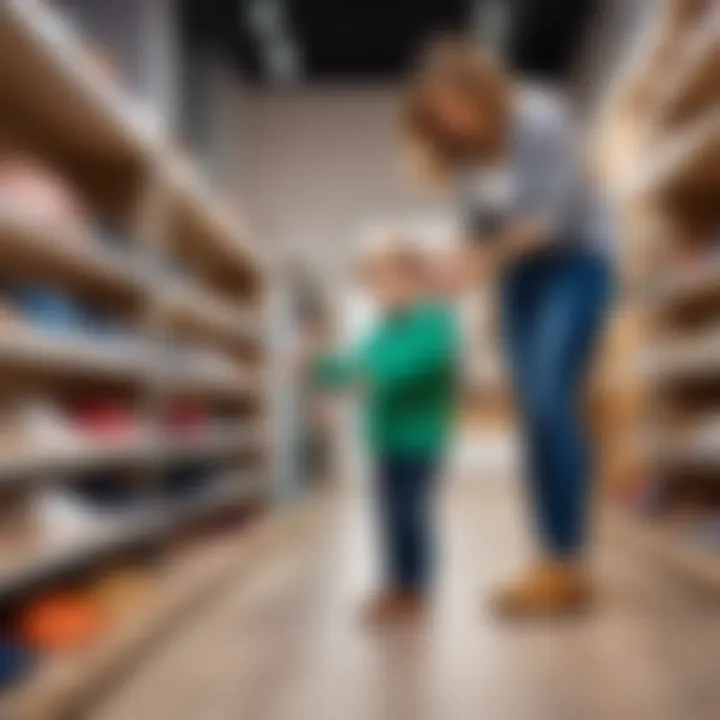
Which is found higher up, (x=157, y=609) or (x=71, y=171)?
(x=71, y=171)

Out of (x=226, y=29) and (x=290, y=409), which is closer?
(x=290, y=409)

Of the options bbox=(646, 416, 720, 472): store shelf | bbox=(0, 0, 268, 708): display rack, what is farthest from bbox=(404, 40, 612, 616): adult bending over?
bbox=(0, 0, 268, 708): display rack

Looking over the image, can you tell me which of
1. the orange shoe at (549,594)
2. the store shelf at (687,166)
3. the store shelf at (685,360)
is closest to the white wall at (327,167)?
the store shelf at (687,166)

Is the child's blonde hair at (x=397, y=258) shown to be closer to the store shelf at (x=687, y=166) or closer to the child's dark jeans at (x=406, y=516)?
the child's dark jeans at (x=406, y=516)

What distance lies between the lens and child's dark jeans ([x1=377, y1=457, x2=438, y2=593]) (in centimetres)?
232

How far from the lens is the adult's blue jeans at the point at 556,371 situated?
7.43 feet

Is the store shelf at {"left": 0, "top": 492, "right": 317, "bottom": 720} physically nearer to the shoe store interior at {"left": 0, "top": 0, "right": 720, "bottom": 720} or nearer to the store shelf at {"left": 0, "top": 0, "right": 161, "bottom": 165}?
the shoe store interior at {"left": 0, "top": 0, "right": 720, "bottom": 720}

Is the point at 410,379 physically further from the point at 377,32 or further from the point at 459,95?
the point at 377,32

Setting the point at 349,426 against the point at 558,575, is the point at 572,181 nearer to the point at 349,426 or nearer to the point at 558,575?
the point at 558,575

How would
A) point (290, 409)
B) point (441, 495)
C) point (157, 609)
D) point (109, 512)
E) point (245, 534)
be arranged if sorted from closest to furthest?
point (157, 609) → point (109, 512) → point (245, 534) → point (290, 409) → point (441, 495)

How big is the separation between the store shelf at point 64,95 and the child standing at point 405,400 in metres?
0.63

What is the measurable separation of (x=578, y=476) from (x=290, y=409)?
3906 millimetres

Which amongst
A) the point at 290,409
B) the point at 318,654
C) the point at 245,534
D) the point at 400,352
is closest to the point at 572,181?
the point at 400,352

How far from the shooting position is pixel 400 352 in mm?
2270
